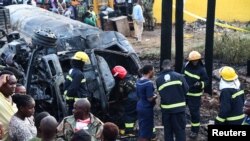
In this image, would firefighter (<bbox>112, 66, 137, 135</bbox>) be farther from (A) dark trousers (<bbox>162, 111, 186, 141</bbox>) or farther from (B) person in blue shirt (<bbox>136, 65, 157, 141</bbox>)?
(A) dark trousers (<bbox>162, 111, 186, 141</bbox>)

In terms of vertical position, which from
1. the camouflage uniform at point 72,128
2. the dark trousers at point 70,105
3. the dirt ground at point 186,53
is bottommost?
the dirt ground at point 186,53

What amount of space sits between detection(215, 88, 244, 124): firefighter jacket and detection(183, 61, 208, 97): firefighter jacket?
1075mm

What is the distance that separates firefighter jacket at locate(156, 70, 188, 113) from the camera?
25.1ft

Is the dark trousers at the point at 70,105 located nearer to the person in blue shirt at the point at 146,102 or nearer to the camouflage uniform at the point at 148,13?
the person in blue shirt at the point at 146,102

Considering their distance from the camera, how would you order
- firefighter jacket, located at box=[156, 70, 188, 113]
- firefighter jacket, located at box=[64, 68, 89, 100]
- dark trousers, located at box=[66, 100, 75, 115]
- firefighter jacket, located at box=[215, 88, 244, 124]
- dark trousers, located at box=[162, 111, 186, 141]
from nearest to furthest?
firefighter jacket, located at box=[215, 88, 244, 124] → firefighter jacket, located at box=[156, 70, 188, 113] → dark trousers, located at box=[162, 111, 186, 141] → firefighter jacket, located at box=[64, 68, 89, 100] → dark trousers, located at box=[66, 100, 75, 115]

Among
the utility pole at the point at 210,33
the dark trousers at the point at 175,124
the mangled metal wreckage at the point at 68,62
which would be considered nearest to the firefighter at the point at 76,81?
the mangled metal wreckage at the point at 68,62

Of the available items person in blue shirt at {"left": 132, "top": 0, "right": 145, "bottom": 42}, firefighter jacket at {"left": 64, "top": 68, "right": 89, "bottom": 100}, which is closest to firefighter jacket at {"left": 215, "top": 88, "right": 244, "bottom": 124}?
firefighter jacket at {"left": 64, "top": 68, "right": 89, "bottom": 100}

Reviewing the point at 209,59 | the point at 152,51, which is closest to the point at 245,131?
the point at 209,59

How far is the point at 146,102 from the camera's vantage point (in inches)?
315

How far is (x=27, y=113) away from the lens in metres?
5.58

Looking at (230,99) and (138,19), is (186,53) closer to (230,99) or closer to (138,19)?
(138,19)

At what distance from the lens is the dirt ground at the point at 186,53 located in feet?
30.2

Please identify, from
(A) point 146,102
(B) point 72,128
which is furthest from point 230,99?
(B) point 72,128

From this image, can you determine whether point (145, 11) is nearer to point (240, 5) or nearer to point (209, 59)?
point (240, 5)
